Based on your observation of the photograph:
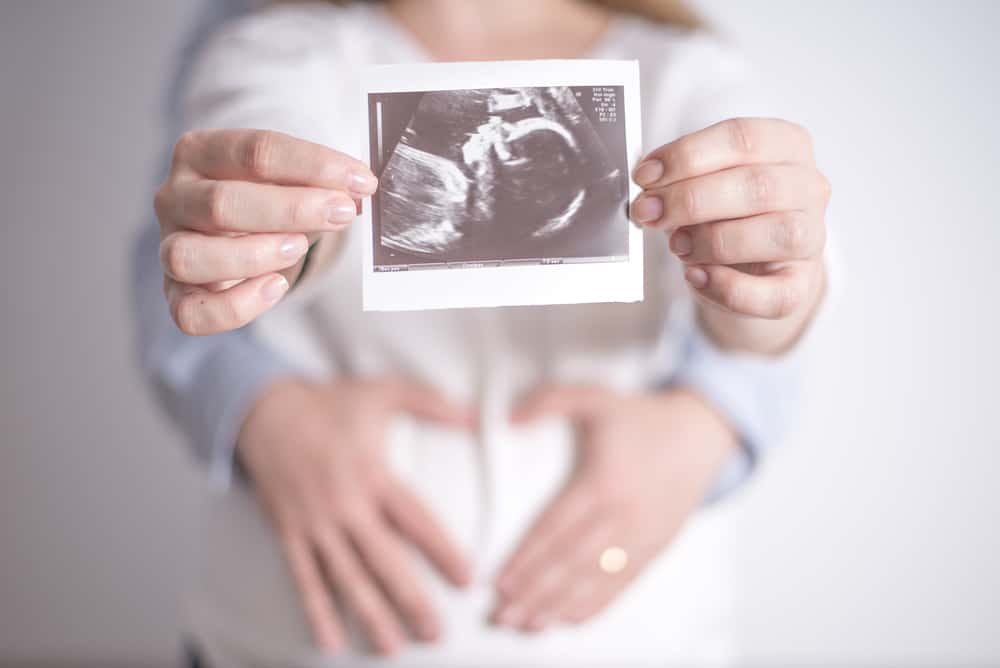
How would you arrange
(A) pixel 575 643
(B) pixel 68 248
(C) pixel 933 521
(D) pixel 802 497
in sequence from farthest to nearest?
(B) pixel 68 248
(D) pixel 802 497
(C) pixel 933 521
(A) pixel 575 643

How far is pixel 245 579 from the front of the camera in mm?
684

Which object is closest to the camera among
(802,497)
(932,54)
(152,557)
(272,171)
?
(272,171)

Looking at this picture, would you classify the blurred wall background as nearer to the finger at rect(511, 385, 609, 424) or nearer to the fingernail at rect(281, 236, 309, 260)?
the finger at rect(511, 385, 609, 424)

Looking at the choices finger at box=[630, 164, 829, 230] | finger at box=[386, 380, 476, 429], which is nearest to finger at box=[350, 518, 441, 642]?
finger at box=[386, 380, 476, 429]

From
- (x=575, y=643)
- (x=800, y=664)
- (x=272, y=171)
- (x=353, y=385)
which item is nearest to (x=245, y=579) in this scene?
(x=353, y=385)

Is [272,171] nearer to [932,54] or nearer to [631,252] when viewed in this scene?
[631,252]

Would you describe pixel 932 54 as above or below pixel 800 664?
above

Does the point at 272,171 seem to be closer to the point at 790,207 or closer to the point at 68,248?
the point at 790,207

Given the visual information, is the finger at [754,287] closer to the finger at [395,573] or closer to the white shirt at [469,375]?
the white shirt at [469,375]

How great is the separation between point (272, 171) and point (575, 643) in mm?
498

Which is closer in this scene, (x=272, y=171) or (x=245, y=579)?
(x=272, y=171)

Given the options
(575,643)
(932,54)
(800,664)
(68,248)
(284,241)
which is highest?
(932,54)

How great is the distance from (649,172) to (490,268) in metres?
0.11

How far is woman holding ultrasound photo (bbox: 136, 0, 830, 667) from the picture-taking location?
2.06 feet
